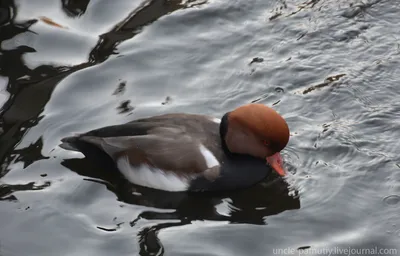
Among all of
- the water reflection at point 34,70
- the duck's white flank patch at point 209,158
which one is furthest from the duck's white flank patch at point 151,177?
the water reflection at point 34,70

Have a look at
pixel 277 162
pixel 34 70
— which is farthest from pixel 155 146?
pixel 34 70

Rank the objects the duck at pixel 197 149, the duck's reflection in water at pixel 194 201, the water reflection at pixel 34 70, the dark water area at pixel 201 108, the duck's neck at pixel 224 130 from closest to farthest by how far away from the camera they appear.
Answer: the dark water area at pixel 201 108 → the duck's reflection in water at pixel 194 201 → the duck at pixel 197 149 → the duck's neck at pixel 224 130 → the water reflection at pixel 34 70

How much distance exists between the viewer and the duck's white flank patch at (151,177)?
21.5 feet

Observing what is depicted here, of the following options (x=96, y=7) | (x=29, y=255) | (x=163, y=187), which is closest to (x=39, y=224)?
(x=29, y=255)

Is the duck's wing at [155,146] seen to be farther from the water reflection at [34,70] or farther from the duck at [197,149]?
the water reflection at [34,70]

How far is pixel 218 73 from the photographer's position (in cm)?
809

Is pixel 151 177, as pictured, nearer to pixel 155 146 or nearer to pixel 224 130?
pixel 155 146

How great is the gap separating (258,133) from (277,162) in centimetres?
32

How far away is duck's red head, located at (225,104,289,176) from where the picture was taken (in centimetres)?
645

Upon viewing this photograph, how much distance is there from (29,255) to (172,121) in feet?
5.28

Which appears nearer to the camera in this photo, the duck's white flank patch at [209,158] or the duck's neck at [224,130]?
the duck's white flank patch at [209,158]

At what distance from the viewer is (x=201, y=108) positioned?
7.56 m

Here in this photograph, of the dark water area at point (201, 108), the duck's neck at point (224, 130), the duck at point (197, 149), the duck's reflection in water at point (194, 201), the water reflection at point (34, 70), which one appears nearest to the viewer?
the dark water area at point (201, 108)

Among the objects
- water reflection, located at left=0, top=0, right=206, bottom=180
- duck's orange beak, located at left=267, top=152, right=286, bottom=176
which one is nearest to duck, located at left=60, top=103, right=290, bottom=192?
duck's orange beak, located at left=267, top=152, right=286, bottom=176
